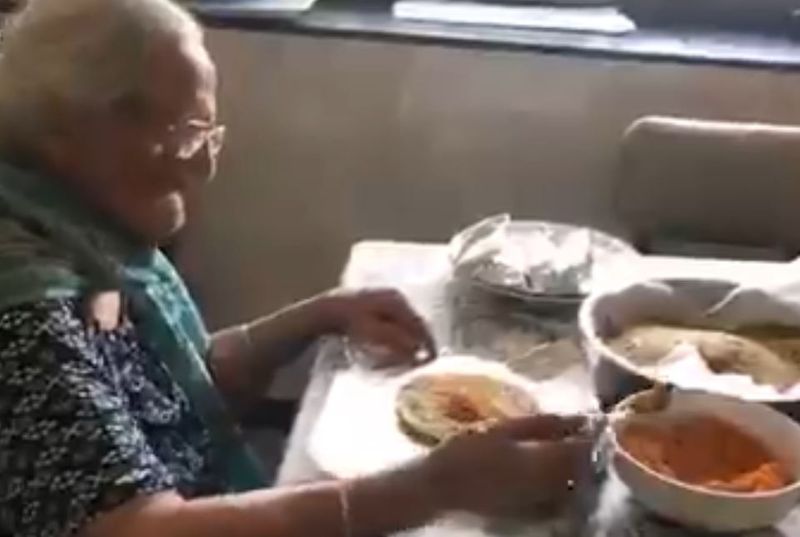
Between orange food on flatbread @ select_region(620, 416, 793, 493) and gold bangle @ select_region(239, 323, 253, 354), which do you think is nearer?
orange food on flatbread @ select_region(620, 416, 793, 493)

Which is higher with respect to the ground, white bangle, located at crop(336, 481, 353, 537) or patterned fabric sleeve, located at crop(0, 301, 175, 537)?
patterned fabric sleeve, located at crop(0, 301, 175, 537)

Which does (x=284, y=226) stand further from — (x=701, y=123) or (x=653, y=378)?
(x=653, y=378)

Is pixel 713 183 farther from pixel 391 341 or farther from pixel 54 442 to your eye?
pixel 54 442

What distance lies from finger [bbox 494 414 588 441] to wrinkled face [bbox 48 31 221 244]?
35 centimetres

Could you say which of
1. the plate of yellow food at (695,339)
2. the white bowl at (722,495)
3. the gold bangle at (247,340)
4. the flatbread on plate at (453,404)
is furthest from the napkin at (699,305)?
the gold bangle at (247,340)

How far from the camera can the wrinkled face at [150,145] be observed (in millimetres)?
1275

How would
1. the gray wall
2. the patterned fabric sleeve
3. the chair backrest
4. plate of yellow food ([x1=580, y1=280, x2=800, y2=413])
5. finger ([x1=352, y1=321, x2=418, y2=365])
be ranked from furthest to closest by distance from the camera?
the gray wall → the chair backrest → finger ([x1=352, y1=321, x2=418, y2=365]) → plate of yellow food ([x1=580, y1=280, x2=800, y2=413]) → the patterned fabric sleeve

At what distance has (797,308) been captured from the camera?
4.97 feet

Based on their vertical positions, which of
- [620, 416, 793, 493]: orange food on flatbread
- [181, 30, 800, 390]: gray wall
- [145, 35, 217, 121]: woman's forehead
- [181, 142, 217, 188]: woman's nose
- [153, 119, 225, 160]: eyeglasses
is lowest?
[181, 30, 800, 390]: gray wall

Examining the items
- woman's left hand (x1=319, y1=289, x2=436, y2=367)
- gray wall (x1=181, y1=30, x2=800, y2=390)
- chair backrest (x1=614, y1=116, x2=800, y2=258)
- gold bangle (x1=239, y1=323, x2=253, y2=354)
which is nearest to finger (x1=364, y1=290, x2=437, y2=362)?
woman's left hand (x1=319, y1=289, x2=436, y2=367)

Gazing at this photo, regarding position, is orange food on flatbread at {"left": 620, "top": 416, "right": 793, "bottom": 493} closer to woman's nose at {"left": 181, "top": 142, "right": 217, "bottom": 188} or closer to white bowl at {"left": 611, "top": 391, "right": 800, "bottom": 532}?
white bowl at {"left": 611, "top": 391, "right": 800, "bottom": 532}

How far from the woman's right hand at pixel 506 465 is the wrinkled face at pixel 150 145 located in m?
0.33

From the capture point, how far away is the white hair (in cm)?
126

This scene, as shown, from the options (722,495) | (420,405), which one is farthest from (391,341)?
(722,495)
